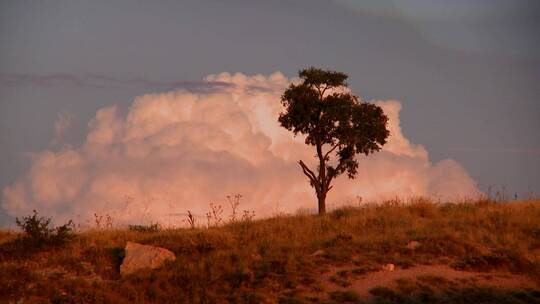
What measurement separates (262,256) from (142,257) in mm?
3981

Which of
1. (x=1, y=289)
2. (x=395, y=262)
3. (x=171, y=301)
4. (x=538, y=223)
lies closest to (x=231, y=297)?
(x=171, y=301)

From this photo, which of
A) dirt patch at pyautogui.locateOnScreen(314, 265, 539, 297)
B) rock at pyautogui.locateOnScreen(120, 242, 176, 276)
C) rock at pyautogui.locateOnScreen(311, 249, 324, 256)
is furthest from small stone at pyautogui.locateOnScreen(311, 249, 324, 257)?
rock at pyautogui.locateOnScreen(120, 242, 176, 276)

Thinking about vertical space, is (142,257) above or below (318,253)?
above

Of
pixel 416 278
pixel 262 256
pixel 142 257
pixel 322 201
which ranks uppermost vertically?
pixel 322 201

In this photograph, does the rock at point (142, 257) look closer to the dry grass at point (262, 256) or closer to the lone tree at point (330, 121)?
the dry grass at point (262, 256)

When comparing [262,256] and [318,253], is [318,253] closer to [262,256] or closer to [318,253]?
[318,253]

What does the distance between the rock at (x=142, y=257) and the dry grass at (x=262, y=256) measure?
0.38 metres

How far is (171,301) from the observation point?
1800 cm

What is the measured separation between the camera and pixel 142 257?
20891 mm

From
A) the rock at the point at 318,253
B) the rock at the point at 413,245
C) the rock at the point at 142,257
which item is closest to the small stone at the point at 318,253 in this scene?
the rock at the point at 318,253

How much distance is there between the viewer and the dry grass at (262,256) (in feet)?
60.5

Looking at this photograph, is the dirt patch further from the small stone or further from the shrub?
the shrub

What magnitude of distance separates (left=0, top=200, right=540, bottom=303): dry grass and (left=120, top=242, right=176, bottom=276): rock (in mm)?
377

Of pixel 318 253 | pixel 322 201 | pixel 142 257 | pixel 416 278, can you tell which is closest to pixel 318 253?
pixel 318 253
